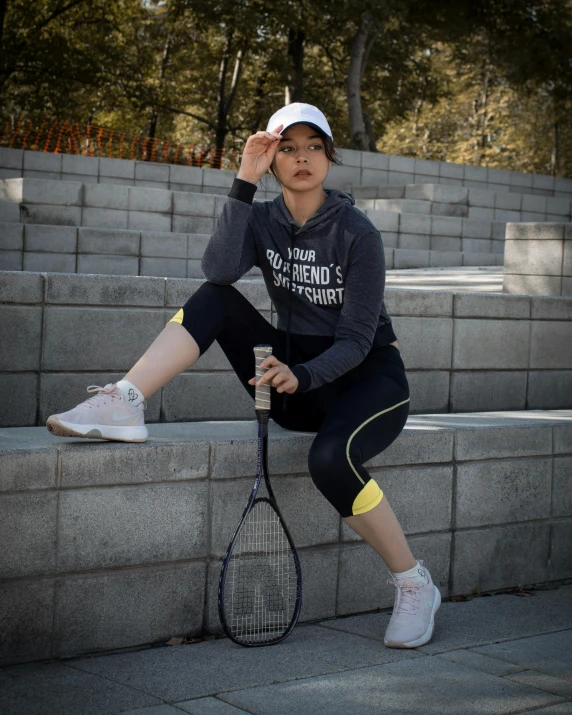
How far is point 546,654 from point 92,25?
21156mm

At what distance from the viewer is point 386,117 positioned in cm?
2709

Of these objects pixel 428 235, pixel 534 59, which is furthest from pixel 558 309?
pixel 534 59

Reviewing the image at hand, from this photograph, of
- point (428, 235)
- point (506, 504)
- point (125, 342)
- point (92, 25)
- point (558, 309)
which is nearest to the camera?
point (506, 504)

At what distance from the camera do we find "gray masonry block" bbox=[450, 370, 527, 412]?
17.9ft

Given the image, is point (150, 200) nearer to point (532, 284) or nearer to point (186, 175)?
point (186, 175)

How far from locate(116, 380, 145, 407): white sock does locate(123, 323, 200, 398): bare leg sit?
2 cm

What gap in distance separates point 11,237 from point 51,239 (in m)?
0.39

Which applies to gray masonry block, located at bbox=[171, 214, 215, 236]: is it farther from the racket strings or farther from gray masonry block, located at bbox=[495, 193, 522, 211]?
the racket strings

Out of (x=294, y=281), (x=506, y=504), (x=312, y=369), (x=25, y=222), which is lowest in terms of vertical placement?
(x=506, y=504)

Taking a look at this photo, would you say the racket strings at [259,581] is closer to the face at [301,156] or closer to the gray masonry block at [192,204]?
the face at [301,156]

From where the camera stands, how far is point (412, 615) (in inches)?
134

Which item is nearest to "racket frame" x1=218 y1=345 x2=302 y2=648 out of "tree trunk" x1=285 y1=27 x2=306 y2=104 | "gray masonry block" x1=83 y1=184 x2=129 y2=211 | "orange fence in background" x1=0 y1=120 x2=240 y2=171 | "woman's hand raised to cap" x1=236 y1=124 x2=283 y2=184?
"woman's hand raised to cap" x1=236 y1=124 x2=283 y2=184

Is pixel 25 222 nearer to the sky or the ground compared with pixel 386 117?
nearer to the ground

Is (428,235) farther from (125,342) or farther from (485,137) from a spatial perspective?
(485,137)
